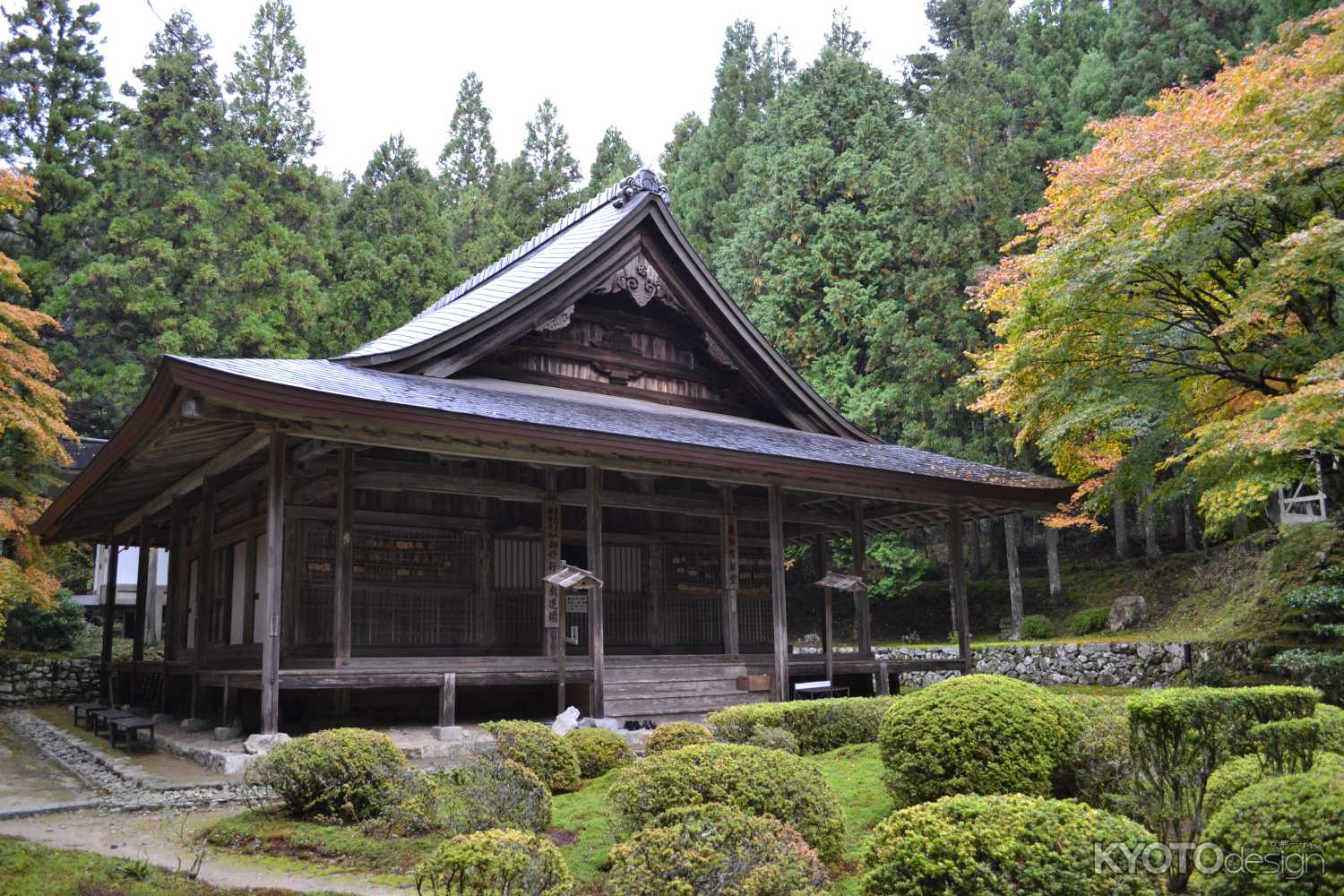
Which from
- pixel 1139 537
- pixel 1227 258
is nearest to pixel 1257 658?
pixel 1227 258

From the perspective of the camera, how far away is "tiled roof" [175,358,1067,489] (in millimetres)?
12328

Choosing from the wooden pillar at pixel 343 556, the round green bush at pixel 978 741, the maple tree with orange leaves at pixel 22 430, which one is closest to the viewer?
the round green bush at pixel 978 741

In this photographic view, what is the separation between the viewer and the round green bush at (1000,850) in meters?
4.30

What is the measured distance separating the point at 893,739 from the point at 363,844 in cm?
377

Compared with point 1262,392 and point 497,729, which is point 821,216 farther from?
point 497,729

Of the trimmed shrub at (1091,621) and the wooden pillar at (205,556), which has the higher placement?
the wooden pillar at (205,556)

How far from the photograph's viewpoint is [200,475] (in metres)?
15.4

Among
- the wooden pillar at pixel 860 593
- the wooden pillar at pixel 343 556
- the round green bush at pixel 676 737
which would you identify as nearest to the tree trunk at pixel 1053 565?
the wooden pillar at pixel 860 593

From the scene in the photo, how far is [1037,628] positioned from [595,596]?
1628cm

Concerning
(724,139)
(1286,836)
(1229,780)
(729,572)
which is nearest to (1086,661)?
(729,572)

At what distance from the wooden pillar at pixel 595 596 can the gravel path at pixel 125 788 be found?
5.21m

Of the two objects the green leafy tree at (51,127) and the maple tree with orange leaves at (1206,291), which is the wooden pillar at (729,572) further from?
the green leafy tree at (51,127)

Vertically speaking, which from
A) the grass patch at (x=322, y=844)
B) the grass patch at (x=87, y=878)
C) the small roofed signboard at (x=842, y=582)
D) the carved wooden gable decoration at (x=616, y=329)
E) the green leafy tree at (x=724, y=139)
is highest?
the green leafy tree at (x=724, y=139)

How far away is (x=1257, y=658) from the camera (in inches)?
558
